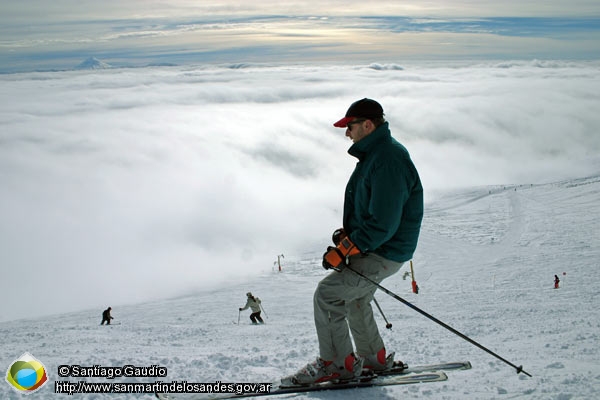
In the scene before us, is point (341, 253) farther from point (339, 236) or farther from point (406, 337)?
point (406, 337)

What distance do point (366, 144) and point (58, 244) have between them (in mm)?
100107

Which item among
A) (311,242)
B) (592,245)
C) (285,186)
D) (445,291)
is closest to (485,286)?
(445,291)

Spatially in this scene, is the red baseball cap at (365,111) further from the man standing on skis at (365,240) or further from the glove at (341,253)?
the glove at (341,253)

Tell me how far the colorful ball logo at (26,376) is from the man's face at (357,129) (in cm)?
347

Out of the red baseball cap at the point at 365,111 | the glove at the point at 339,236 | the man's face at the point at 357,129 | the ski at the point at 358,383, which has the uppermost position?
the red baseball cap at the point at 365,111

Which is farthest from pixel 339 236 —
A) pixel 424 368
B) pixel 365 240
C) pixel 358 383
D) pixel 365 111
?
pixel 424 368

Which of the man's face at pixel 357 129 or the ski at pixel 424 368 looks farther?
the ski at pixel 424 368

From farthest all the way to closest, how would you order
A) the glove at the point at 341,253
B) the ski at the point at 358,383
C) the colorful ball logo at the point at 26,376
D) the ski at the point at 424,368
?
the ski at the point at 424,368 < the colorful ball logo at the point at 26,376 < the ski at the point at 358,383 < the glove at the point at 341,253

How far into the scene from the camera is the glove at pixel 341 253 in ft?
13.0

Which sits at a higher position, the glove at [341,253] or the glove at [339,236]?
the glove at [339,236]

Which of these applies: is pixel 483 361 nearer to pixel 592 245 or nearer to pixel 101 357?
pixel 101 357

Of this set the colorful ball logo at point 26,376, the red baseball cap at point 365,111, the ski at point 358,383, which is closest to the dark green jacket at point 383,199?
the red baseball cap at point 365,111

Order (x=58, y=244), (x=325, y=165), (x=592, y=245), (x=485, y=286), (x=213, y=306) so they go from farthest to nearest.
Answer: (x=325, y=165) → (x=58, y=244) → (x=592, y=245) → (x=485, y=286) → (x=213, y=306)

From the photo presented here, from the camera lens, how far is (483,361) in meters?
4.97
